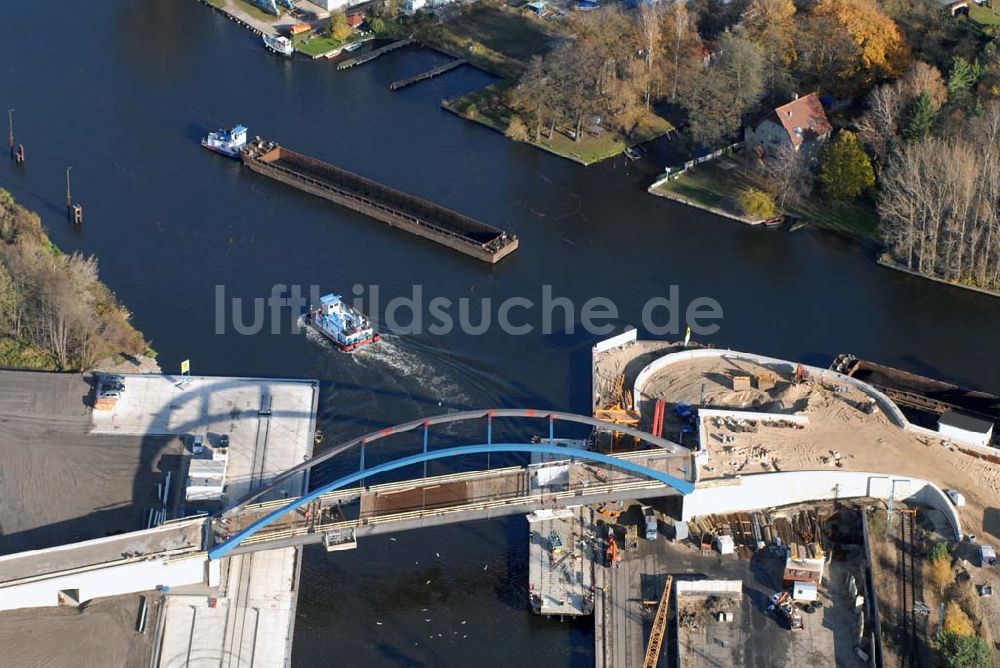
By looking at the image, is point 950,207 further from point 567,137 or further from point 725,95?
point 567,137

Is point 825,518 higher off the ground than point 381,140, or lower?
lower

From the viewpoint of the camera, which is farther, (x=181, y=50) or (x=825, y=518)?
(x=181, y=50)

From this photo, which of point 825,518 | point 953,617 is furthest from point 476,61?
point 953,617

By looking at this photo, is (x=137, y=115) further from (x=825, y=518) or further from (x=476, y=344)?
(x=825, y=518)

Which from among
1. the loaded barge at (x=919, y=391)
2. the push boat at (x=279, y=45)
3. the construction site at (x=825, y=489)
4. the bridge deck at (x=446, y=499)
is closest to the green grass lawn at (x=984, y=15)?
the loaded barge at (x=919, y=391)

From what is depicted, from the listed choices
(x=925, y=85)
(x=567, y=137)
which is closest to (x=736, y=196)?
(x=567, y=137)

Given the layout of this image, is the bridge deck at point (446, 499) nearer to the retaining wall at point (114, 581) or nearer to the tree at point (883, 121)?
the retaining wall at point (114, 581)
